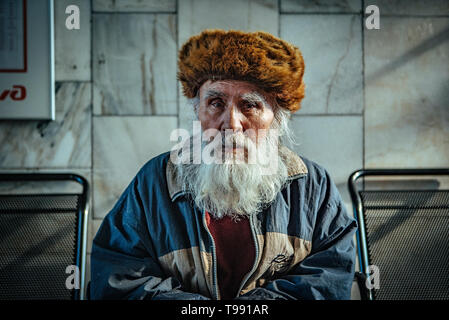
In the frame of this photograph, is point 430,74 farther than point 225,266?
Yes

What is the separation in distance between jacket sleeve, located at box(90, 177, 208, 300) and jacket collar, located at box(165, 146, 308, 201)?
0.11 meters

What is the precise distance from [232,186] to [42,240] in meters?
0.73

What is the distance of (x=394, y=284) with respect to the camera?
1.25 meters

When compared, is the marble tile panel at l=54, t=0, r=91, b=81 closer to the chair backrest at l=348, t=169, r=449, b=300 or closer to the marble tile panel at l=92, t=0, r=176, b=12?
the marble tile panel at l=92, t=0, r=176, b=12

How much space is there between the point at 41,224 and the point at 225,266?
70 cm

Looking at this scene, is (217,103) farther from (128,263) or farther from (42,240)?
(42,240)

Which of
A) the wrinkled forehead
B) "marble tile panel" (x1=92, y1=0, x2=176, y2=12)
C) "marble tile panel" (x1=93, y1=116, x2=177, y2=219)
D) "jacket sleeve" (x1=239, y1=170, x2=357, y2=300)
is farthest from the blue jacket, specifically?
"marble tile panel" (x1=92, y1=0, x2=176, y2=12)

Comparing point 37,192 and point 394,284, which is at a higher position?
point 37,192

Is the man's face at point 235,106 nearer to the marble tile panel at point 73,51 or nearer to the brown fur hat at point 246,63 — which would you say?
the brown fur hat at point 246,63

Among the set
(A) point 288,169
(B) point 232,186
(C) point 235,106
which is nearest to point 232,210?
(B) point 232,186

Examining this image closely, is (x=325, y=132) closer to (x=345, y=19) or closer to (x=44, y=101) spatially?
(x=345, y=19)

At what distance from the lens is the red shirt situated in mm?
1089

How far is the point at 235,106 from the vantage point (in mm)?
1100
